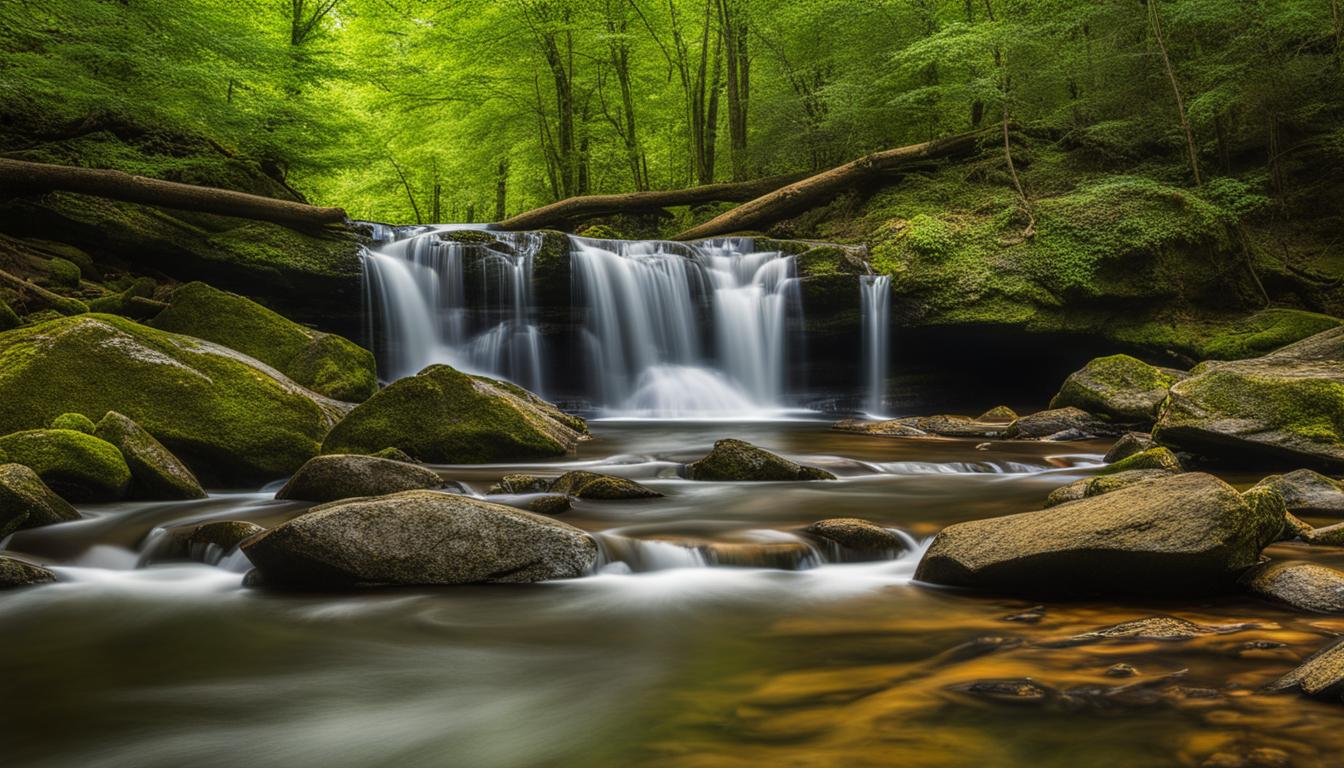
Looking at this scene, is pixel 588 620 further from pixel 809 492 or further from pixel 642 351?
pixel 642 351

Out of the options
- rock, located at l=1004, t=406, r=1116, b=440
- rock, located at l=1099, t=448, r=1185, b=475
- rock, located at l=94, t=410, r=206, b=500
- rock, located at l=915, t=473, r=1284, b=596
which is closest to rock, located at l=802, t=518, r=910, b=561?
rock, located at l=915, t=473, r=1284, b=596

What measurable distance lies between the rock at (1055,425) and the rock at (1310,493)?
5.09 meters

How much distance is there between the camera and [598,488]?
21.7 ft

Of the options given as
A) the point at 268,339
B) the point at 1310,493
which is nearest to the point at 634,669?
the point at 1310,493

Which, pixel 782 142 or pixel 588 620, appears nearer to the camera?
pixel 588 620

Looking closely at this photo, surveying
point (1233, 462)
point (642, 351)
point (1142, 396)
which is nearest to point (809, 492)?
point (1233, 462)

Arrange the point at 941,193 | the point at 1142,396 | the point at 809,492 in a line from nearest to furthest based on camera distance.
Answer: the point at 809,492 < the point at 1142,396 < the point at 941,193

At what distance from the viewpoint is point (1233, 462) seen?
7547 millimetres

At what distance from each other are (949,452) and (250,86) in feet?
38.5

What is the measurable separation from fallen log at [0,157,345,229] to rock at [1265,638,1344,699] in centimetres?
1295

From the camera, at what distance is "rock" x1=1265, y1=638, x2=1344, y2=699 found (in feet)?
8.11

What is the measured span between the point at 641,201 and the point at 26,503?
14093 millimetres

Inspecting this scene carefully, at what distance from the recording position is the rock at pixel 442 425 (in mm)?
7625

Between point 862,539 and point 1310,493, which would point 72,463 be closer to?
point 862,539
